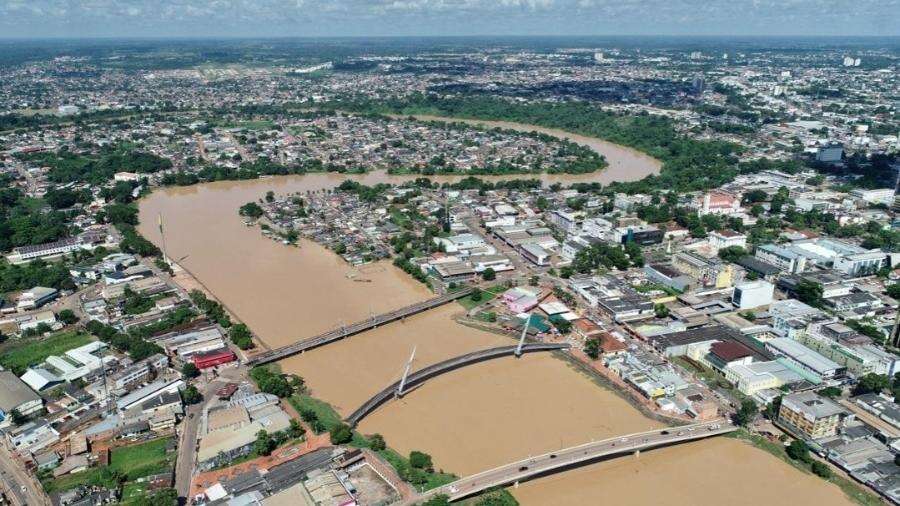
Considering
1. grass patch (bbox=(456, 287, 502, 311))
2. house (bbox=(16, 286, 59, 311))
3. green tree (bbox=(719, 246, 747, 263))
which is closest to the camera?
house (bbox=(16, 286, 59, 311))

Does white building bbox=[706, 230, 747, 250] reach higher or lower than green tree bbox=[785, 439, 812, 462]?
higher

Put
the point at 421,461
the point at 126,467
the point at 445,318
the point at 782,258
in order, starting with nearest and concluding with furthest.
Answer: the point at 421,461 → the point at 126,467 → the point at 445,318 → the point at 782,258

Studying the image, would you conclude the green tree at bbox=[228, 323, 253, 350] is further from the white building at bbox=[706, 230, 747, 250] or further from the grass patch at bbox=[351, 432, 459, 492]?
the white building at bbox=[706, 230, 747, 250]

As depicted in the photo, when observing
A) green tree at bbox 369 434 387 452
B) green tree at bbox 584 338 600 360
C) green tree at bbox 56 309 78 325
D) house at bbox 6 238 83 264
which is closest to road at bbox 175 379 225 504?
green tree at bbox 369 434 387 452

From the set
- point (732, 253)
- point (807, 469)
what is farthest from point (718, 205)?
point (807, 469)

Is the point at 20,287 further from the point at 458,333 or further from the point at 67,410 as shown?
the point at 458,333

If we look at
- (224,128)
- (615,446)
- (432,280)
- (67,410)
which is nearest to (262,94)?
(224,128)

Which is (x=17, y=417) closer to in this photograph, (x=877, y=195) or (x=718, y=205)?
(x=718, y=205)
